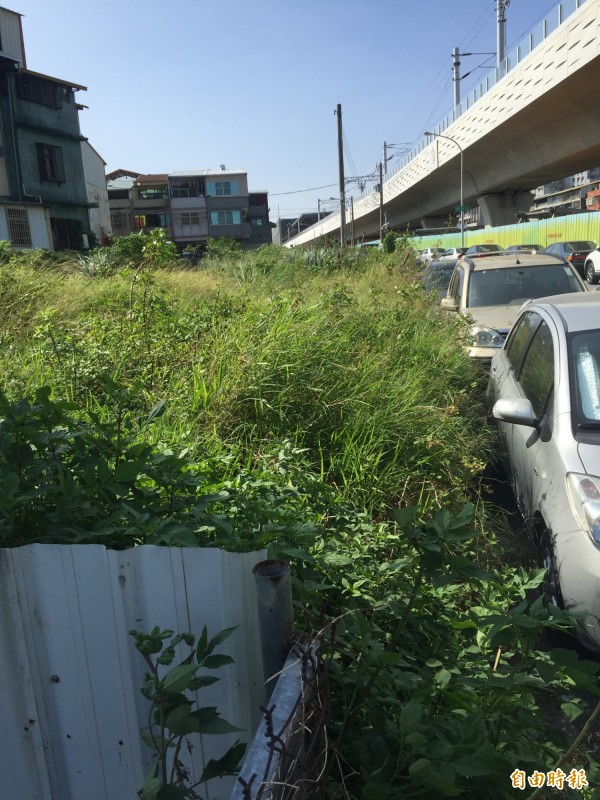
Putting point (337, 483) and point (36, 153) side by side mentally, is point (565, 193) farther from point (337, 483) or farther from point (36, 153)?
point (337, 483)

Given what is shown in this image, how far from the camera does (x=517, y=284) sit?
9.41 m

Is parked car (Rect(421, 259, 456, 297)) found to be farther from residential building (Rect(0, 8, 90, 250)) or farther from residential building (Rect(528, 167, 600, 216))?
residential building (Rect(528, 167, 600, 216))

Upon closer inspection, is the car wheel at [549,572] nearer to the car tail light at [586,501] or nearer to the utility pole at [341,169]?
the car tail light at [586,501]

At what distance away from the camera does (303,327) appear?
20.4 ft

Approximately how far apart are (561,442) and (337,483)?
1.47 metres

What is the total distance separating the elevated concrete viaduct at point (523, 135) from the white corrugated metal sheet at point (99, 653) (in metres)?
21.1

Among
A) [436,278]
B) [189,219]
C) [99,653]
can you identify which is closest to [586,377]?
[99,653]

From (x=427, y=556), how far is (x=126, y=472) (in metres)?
0.98

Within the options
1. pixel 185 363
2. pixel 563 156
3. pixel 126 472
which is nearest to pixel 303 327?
pixel 185 363

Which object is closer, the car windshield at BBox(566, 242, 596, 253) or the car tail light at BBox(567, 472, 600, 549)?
the car tail light at BBox(567, 472, 600, 549)

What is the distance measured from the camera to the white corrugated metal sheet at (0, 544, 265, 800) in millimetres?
1756

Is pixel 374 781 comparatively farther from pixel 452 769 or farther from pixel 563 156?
pixel 563 156

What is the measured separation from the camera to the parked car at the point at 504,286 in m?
8.79

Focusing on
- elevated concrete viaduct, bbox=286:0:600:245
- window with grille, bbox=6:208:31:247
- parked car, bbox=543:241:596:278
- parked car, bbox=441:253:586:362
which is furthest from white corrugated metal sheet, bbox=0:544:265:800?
window with grille, bbox=6:208:31:247
